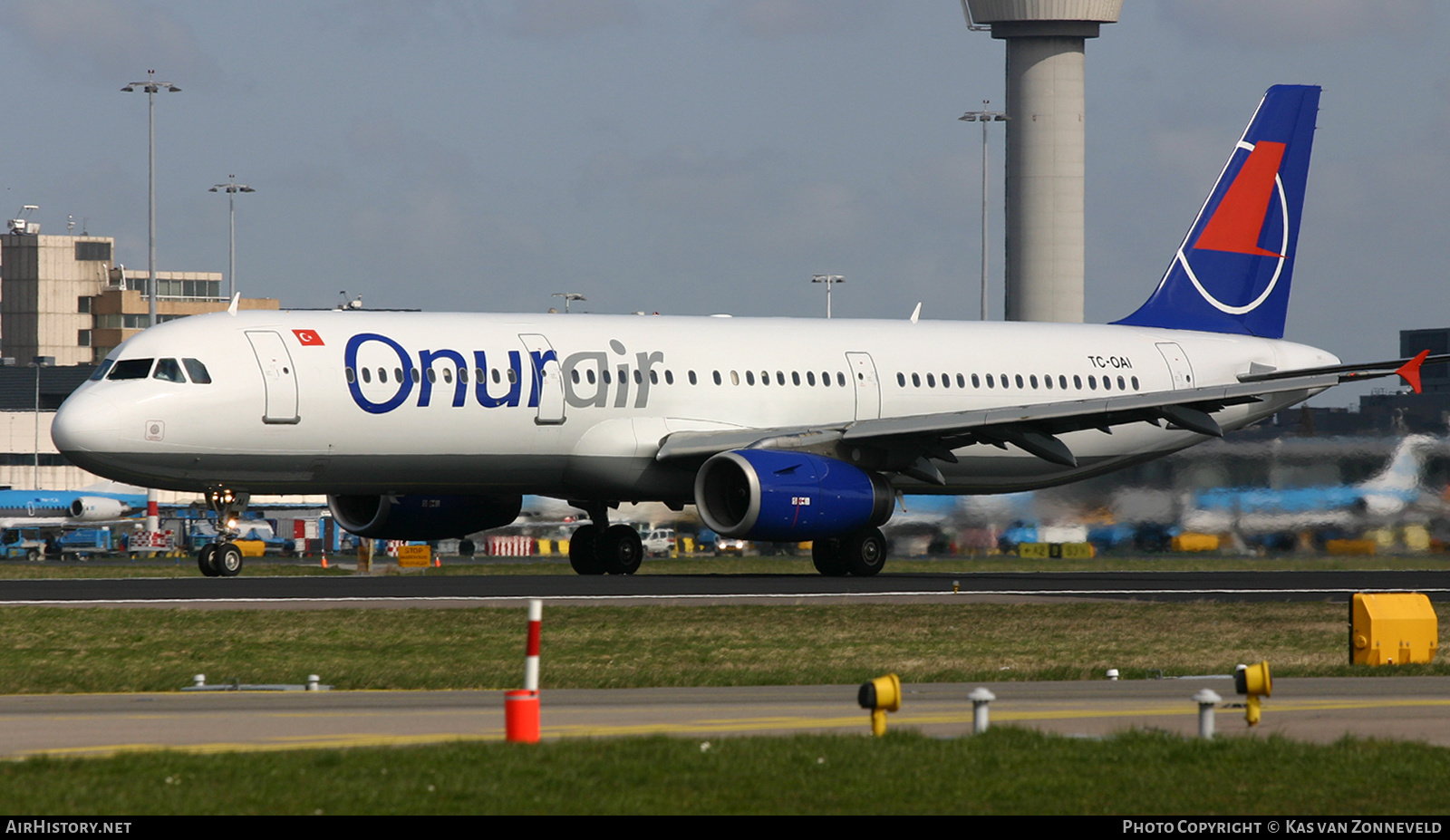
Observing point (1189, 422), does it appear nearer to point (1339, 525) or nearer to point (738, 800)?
point (1339, 525)

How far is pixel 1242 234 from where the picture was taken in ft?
141

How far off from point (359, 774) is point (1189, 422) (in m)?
24.5

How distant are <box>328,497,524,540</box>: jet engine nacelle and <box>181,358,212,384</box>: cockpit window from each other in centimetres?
539

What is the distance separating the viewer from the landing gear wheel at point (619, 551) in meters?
37.0

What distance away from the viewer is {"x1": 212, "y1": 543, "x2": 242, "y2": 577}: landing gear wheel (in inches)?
1332

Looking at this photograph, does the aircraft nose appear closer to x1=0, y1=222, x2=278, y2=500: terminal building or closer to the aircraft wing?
the aircraft wing

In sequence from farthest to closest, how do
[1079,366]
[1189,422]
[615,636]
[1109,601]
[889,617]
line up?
1. [1079,366]
2. [1189,422]
3. [1109,601]
4. [889,617]
5. [615,636]

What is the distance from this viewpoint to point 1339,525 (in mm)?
41125

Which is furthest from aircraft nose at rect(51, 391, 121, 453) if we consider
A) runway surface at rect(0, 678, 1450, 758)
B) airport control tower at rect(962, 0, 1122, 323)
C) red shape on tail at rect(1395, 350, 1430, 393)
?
airport control tower at rect(962, 0, 1122, 323)

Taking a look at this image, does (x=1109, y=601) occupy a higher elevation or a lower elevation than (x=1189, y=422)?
lower

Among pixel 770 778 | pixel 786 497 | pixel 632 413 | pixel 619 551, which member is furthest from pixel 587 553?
pixel 770 778

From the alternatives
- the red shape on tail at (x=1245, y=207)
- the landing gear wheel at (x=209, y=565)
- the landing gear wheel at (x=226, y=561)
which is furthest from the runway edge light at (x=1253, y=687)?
the red shape on tail at (x=1245, y=207)

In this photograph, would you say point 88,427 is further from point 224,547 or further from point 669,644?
point 669,644
